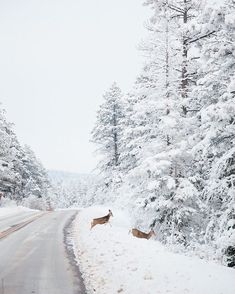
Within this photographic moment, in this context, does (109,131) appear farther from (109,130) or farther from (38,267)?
(38,267)

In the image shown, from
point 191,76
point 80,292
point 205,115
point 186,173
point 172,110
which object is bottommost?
point 80,292

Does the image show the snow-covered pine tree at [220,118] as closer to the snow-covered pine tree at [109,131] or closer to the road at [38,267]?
the road at [38,267]

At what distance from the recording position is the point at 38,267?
10.8 m

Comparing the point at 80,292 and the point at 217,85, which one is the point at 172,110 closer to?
the point at 217,85

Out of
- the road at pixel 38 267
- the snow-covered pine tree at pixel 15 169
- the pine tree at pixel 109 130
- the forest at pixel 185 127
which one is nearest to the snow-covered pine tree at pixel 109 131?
the pine tree at pixel 109 130

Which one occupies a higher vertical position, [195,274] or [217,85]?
[217,85]

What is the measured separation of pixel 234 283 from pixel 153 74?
12755 mm

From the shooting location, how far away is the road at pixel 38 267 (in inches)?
337

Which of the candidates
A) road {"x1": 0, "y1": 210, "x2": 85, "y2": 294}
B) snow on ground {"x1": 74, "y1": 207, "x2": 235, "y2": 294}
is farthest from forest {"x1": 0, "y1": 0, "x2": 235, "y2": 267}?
road {"x1": 0, "y1": 210, "x2": 85, "y2": 294}

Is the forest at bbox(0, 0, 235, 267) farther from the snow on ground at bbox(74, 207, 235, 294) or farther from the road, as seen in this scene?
the road

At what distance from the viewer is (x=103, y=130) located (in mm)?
38375

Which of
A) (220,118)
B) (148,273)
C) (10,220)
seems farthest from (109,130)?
(148,273)

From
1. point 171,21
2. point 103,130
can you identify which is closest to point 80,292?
point 171,21

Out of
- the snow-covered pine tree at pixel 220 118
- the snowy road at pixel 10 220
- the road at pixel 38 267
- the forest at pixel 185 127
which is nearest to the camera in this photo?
the road at pixel 38 267
